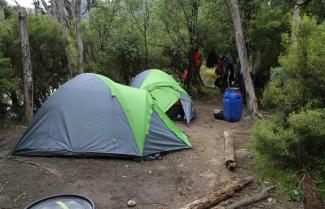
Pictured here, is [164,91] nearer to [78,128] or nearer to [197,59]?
[78,128]

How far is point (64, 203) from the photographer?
3820 millimetres

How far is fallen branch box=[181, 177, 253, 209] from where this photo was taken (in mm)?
5496

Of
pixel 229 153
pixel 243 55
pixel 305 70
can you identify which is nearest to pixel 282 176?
pixel 305 70

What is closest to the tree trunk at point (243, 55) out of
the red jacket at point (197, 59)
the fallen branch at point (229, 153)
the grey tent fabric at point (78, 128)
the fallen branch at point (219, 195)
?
the fallen branch at point (229, 153)

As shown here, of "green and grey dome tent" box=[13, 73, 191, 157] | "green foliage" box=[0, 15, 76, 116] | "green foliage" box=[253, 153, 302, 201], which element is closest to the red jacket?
"green foliage" box=[0, 15, 76, 116]

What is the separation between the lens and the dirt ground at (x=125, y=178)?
599 cm

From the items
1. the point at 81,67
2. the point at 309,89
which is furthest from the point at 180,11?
the point at 309,89

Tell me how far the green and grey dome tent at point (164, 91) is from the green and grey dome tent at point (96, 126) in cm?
216

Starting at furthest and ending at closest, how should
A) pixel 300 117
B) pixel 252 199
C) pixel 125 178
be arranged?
pixel 125 178, pixel 252 199, pixel 300 117

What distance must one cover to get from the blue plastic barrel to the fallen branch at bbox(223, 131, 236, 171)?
190 cm

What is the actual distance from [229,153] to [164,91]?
3386 millimetres

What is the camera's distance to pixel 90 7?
16094 millimetres

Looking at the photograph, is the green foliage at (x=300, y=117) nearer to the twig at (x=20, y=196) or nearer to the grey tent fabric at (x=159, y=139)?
the grey tent fabric at (x=159, y=139)

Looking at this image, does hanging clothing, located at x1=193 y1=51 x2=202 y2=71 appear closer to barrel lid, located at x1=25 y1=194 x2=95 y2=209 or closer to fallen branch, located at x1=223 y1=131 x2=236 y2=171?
fallen branch, located at x1=223 y1=131 x2=236 y2=171
